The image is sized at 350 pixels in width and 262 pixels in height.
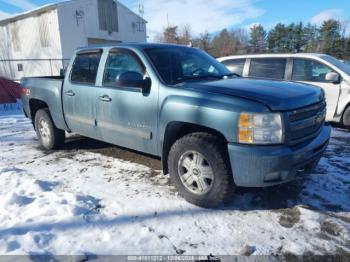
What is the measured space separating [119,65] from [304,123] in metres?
2.54

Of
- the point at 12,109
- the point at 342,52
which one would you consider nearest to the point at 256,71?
the point at 12,109

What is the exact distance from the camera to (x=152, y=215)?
3430 mm

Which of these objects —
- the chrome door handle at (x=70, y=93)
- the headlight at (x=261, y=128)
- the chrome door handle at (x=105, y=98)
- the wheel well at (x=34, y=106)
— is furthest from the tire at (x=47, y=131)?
the headlight at (x=261, y=128)

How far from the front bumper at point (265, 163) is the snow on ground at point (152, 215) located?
474 millimetres

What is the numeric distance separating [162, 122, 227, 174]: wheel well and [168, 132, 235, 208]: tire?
0.10 metres

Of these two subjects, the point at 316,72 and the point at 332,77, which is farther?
the point at 316,72

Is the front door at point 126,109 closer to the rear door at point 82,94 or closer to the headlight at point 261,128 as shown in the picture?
the rear door at point 82,94

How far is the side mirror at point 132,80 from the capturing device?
3.78m

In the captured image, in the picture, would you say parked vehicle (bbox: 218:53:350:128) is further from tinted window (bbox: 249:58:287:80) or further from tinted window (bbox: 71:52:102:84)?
tinted window (bbox: 71:52:102:84)

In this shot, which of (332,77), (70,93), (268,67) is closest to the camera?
(70,93)

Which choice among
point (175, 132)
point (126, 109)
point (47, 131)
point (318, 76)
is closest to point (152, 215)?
point (175, 132)

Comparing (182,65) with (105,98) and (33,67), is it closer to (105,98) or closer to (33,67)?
(105,98)

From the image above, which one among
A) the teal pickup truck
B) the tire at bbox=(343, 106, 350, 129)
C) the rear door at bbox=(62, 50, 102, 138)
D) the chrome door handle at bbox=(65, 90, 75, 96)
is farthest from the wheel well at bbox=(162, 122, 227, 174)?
the tire at bbox=(343, 106, 350, 129)

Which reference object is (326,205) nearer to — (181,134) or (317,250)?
(317,250)
